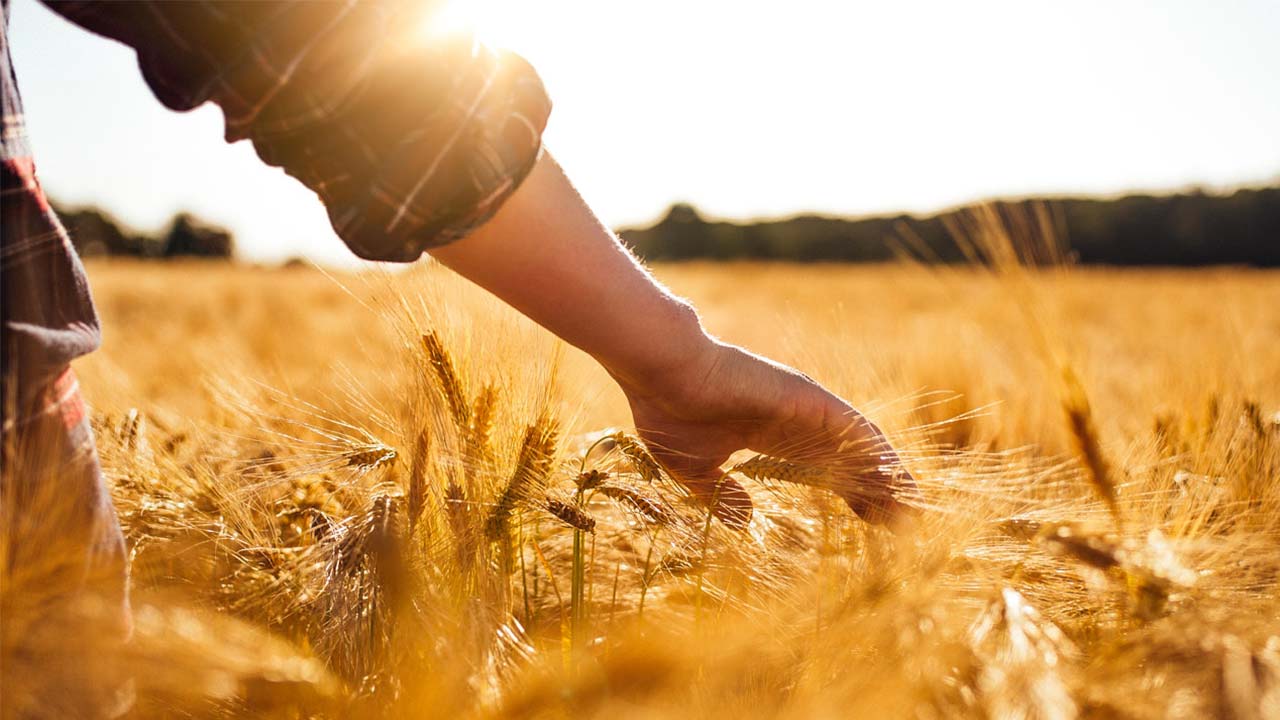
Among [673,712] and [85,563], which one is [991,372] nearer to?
[673,712]

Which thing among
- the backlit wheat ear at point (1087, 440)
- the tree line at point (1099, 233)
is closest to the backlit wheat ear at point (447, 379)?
the backlit wheat ear at point (1087, 440)

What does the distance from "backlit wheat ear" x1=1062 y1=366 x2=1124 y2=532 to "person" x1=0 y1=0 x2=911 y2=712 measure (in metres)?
0.38

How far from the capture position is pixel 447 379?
0.70m

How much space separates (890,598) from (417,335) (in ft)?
1.62

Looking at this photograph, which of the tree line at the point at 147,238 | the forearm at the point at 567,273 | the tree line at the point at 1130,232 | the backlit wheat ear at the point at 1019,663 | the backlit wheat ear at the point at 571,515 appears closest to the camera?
the backlit wheat ear at the point at 1019,663

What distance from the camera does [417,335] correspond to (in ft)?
2.32

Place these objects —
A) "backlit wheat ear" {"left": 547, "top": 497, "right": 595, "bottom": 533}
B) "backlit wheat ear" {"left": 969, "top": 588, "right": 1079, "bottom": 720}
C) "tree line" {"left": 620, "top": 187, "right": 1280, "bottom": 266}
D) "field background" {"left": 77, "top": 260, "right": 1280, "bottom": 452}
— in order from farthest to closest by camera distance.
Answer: "tree line" {"left": 620, "top": 187, "right": 1280, "bottom": 266}
"field background" {"left": 77, "top": 260, "right": 1280, "bottom": 452}
"backlit wheat ear" {"left": 547, "top": 497, "right": 595, "bottom": 533}
"backlit wheat ear" {"left": 969, "top": 588, "right": 1079, "bottom": 720}

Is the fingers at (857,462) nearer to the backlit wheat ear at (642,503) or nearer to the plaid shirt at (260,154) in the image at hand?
the backlit wheat ear at (642,503)

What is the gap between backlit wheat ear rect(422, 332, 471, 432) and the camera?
27.4 inches

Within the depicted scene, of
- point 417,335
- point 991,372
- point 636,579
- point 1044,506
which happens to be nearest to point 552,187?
point 417,335

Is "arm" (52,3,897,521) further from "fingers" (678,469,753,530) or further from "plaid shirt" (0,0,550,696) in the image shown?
"fingers" (678,469,753,530)

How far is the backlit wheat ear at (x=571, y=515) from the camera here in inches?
25.5

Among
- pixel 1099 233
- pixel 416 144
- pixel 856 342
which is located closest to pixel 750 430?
pixel 416 144

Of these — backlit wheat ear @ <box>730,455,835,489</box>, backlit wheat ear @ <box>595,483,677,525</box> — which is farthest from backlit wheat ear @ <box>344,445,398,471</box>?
backlit wheat ear @ <box>730,455,835,489</box>
